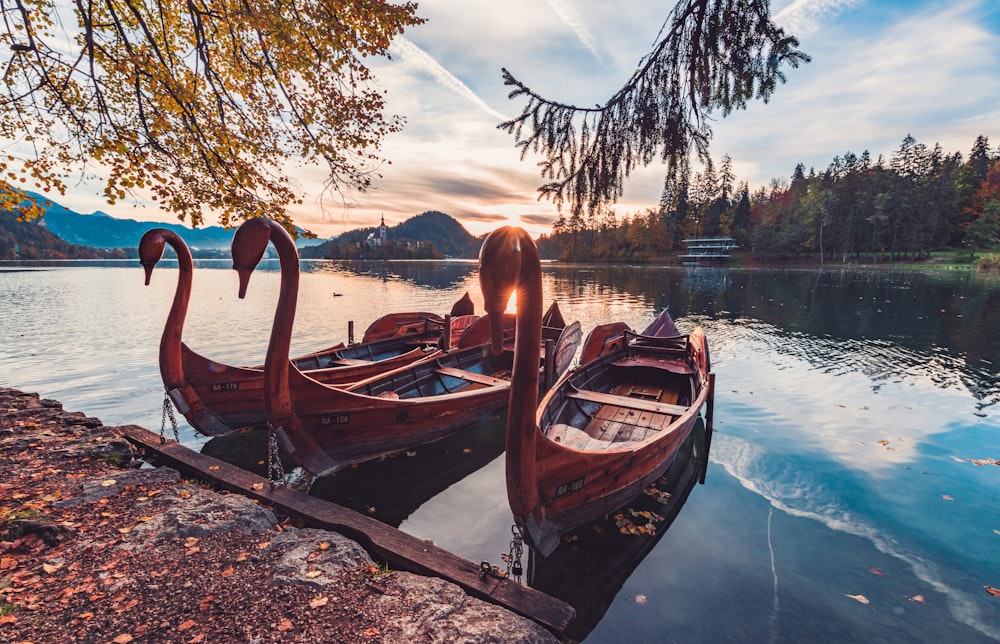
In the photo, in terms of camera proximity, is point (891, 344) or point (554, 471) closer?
point (554, 471)

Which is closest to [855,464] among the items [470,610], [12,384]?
[470,610]

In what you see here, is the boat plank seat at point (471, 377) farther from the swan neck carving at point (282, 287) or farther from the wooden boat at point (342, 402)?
the swan neck carving at point (282, 287)

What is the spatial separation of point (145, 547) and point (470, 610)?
3.65m

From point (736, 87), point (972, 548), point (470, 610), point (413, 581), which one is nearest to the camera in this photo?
point (470, 610)

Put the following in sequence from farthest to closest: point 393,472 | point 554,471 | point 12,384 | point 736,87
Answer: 1. point 12,384
2. point 393,472
3. point 554,471
4. point 736,87

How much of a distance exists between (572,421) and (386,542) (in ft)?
15.9

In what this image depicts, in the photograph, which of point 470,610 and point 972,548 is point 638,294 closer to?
point 972,548

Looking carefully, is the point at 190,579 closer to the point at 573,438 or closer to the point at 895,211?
the point at 573,438

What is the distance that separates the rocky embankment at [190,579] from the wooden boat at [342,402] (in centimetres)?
161

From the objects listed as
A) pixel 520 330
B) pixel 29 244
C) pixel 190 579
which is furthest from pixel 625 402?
pixel 29 244

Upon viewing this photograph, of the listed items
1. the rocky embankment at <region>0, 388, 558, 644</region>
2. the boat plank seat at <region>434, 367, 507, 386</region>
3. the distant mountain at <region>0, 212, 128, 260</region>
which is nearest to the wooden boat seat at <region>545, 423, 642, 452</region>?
the rocky embankment at <region>0, 388, 558, 644</region>

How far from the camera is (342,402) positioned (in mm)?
7398

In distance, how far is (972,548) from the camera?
6.50 meters

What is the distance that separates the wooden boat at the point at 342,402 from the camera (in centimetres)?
576
